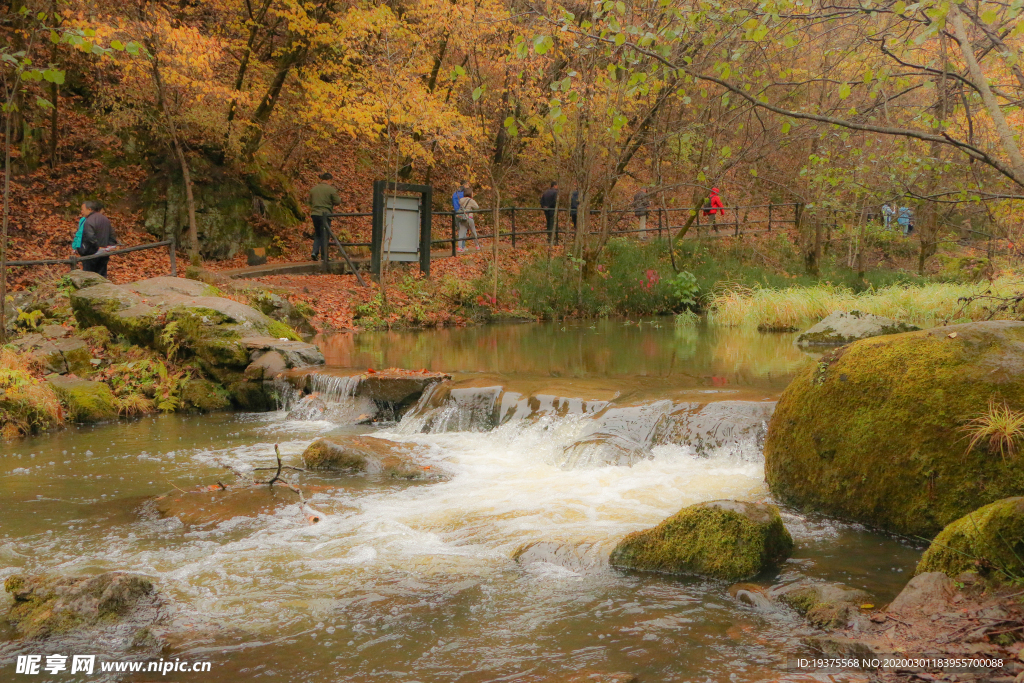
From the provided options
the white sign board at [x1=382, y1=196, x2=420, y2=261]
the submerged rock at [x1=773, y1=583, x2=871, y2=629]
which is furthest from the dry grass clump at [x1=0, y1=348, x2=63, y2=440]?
the white sign board at [x1=382, y1=196, x2=420, y2=261]

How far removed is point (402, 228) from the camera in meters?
19.3

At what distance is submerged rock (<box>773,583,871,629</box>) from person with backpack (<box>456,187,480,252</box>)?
16994 millimetres

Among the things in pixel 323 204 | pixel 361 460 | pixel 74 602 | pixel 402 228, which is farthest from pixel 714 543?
pixel 323 204

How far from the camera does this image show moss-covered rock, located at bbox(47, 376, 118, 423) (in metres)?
10.2

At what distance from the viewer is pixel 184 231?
20.0m

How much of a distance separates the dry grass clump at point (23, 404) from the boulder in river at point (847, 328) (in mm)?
11913

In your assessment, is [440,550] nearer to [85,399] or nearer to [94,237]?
[85,399]

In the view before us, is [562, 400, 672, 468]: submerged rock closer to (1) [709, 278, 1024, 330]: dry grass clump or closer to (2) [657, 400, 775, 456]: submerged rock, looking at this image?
(2) [657, 400, 775, 456]: submerged rock

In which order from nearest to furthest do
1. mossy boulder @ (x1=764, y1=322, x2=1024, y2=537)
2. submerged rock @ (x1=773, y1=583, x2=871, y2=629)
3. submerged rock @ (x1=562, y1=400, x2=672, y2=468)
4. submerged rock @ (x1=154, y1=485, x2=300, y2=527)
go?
submerged rock @ (x1=773, y1=583, x2=871, y2=629) → mossy boulder @ (x1=764, y1=322, x2=1024, y2=537) → submerged rock @ (x1=154, y1=485, x2=300, y2=527) → submerged rock @ (x1=562, y1=400, x2=672, y2=468)

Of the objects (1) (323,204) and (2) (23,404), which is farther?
(1) (323,204)

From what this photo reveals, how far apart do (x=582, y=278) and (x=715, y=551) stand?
607 inches

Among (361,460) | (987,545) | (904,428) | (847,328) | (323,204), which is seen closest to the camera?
(987,545)

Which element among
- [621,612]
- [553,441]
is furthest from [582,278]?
[621,612]

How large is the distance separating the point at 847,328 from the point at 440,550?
450 inches
